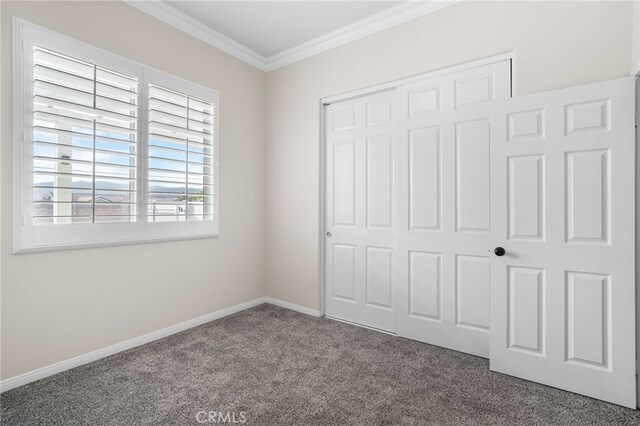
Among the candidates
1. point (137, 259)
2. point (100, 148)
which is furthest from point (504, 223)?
point (100, 148)

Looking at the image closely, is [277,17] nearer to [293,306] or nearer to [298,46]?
[298,46]

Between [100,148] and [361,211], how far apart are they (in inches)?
92.9

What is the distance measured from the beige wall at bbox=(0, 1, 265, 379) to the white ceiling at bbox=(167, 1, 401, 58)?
11.7 inches

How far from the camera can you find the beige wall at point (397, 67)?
7.08 ft

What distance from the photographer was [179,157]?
3.04 m

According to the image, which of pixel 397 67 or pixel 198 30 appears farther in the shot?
pixel 198 30

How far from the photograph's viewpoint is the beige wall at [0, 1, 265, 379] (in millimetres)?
2125

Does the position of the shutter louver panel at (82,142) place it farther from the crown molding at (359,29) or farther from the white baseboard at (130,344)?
the crown molding at (359,29)

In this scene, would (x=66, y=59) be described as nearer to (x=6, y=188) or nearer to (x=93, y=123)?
(x=93, y=123)

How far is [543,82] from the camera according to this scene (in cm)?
231

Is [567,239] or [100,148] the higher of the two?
[100,148]

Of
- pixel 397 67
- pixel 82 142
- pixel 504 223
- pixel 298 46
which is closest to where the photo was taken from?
pixel 504 223

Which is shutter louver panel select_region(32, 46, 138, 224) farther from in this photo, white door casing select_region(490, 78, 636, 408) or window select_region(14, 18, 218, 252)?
white door casing select_region(490, 78, 636, 408)

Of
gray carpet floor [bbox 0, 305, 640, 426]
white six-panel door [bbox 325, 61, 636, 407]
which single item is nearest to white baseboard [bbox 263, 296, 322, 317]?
white six-panel door [bbox 325, 61, 636, 407]
